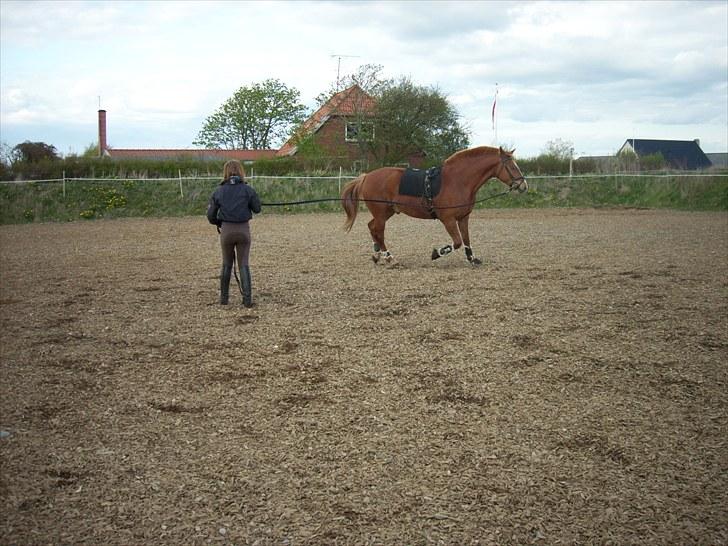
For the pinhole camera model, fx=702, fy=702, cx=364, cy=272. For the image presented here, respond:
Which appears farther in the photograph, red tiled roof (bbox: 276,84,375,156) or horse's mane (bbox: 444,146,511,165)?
red tiled roof (bbox: 276,84,375,156)

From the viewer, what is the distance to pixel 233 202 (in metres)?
8.36

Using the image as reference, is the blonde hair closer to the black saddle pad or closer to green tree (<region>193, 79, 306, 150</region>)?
the black saddle pad

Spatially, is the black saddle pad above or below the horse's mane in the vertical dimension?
below

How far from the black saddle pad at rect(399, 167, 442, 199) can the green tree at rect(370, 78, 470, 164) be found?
24.3m

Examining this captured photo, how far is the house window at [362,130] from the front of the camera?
3597 cm

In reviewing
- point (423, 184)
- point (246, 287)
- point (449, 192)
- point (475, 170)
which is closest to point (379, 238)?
point (423, 184)

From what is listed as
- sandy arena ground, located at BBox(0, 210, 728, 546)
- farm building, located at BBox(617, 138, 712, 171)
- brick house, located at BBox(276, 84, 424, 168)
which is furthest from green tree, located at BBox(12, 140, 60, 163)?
farm building, located at BBox(617, 138, 712, 171)

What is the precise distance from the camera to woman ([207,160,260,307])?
837 cm

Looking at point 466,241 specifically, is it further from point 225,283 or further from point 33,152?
point 33,152

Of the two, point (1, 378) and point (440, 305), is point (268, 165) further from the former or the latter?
point (1, 378)

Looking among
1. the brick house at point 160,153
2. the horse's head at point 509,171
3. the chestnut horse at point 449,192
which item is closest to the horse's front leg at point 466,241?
the chestnut horse at point 449,192

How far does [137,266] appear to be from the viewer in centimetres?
1214

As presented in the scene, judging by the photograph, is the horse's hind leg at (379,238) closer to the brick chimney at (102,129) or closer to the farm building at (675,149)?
the brick chimney at (102,129)

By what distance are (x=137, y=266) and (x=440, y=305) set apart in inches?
240
